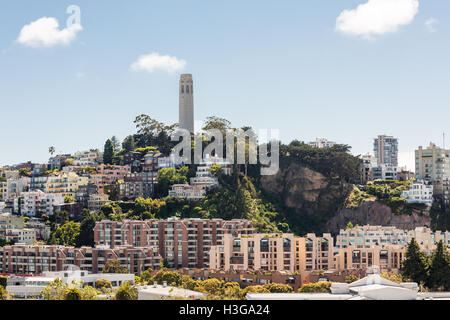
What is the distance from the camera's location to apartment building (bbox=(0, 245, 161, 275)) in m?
43.6

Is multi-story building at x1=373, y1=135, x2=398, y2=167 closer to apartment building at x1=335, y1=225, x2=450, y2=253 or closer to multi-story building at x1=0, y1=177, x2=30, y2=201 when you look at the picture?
apartment building at x1=335, y1=225, x2=450, y2=253

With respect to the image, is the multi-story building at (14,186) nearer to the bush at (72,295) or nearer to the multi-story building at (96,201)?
the multi-story building at (96,201)

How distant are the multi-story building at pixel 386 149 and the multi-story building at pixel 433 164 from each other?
80.3 ft

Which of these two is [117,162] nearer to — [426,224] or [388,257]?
[426,224]

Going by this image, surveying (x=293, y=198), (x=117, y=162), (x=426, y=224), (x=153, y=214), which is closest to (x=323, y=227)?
(x=293, y=198)

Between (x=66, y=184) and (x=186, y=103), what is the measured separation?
11.4m

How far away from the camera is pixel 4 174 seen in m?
67.0

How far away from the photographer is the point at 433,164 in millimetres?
61625

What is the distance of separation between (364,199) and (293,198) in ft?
17.6

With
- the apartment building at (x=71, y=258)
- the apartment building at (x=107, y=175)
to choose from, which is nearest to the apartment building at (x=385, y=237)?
the apartment building at (x=71, y=258)

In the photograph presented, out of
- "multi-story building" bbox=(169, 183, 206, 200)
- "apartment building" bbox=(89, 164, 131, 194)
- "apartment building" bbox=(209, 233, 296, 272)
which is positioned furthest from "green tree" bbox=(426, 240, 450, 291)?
"apartment building" bbox=(89, 164, 131, 194)

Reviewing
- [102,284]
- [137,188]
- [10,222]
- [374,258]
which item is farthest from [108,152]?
[102,284]

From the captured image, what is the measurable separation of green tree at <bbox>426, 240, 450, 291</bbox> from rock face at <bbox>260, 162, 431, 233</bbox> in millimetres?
18925

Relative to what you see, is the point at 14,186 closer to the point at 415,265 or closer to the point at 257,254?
the point at 257,254
